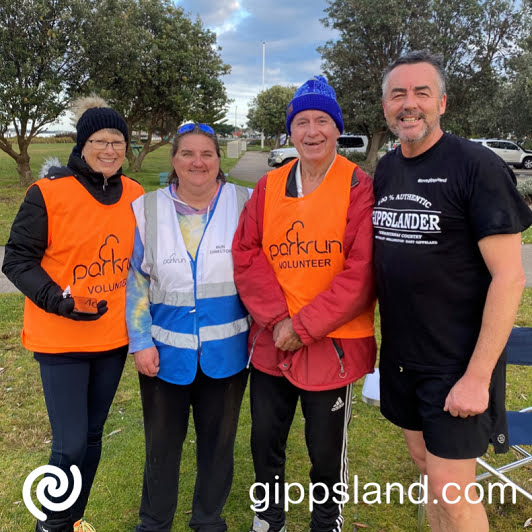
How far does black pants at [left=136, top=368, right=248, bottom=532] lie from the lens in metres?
2.43

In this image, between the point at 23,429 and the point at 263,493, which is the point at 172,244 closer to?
the point at 263,493

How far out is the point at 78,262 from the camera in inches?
90.8

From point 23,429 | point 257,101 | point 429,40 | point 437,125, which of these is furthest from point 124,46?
point 257,101

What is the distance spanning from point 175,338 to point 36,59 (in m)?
14.3

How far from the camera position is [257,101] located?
51.8 meters

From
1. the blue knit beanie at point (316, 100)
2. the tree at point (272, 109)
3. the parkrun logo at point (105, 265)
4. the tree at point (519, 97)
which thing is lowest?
the parkrun logo at point (105, 265)

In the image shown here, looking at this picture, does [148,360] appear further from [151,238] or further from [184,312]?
[151,238]

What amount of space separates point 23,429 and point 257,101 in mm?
51529

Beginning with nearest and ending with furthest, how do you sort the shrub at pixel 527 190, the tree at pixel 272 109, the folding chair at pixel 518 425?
1. the folding chair at pixel 518 425
2. the shrub at pixel 527 190
3. the tree at pixel 272 109

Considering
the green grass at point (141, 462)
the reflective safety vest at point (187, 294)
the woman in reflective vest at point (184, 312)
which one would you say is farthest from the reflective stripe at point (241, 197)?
the green grass at point (141, 462)

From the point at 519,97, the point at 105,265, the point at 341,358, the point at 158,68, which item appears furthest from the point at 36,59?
the point at 519,97

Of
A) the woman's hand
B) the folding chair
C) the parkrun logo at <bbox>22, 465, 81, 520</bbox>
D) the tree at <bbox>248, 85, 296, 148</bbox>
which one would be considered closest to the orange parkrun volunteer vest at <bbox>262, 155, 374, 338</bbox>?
the woman's hand

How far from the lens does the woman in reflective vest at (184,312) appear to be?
7.66 ft

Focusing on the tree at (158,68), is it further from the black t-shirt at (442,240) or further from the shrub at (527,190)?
the black t-shirt at (442,240)
